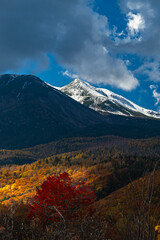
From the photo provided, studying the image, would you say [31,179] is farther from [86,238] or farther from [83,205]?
[86,238]

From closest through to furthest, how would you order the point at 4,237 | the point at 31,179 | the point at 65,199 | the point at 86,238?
the point at 4,237 < the point at 86,238 < the point at 65,199 < the point at 31,179

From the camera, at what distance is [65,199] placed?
71.2 feet

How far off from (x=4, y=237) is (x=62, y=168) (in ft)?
652

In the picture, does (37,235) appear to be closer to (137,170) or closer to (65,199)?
(65,199)

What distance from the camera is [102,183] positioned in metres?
106

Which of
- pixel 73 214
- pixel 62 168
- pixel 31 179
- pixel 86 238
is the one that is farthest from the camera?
pixel 62 168

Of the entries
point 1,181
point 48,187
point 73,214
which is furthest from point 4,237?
point 1,181

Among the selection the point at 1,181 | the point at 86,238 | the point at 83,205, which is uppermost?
the point at 86,238

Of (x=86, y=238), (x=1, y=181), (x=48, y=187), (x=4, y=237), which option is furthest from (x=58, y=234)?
(x=1, y=181)

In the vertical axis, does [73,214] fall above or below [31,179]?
above

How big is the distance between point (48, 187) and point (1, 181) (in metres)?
186

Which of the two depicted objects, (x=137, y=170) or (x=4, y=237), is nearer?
(x=4, y=237)

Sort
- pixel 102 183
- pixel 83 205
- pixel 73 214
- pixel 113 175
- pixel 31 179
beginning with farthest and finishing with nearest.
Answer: pixel 31 179
pixel 113 175
pixel 102 183
pixel 83 205
pixel 73 214

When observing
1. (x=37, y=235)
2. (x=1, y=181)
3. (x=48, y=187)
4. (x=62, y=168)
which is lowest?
(x=1, y=181)
